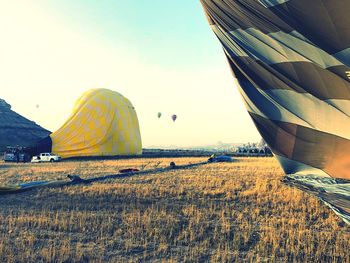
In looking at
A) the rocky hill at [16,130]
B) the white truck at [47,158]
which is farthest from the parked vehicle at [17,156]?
the rocky hill at [16,130]

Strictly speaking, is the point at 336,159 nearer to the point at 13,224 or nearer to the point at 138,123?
the point at 13,224

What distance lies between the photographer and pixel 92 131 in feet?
163

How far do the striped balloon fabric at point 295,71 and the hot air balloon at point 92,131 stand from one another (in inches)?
1448

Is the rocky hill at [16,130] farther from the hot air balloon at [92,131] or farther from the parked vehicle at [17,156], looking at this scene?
the hot air balloon at [92,131]

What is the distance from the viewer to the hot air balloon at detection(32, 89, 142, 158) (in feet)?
161

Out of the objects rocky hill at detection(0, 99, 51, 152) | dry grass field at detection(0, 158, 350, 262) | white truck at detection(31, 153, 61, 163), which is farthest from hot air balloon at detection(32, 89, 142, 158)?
dry grass field at detection(0, 158, 350, 262)

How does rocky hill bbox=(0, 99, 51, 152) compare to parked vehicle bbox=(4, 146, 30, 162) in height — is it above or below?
above

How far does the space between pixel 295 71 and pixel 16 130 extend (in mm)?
81115

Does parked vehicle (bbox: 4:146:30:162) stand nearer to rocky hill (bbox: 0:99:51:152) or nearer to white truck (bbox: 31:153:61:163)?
white truck (bbox: 31:153:61:163)

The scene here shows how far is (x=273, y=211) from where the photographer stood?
12.3 metres

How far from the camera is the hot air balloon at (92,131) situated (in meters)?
49.1

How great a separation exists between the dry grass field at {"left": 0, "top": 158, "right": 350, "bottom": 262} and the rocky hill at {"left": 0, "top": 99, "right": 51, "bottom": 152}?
6478 centimetres

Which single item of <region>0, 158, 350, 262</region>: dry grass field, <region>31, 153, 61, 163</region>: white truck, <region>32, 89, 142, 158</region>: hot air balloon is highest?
<region>32, 89, 142, 158</region>: hot air balloon

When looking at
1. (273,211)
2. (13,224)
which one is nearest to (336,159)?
(273,211)
